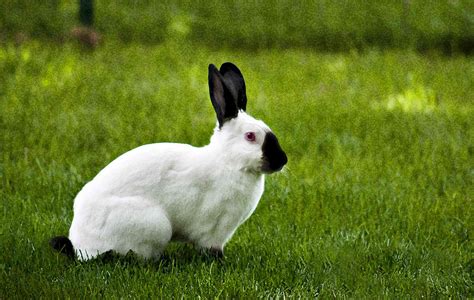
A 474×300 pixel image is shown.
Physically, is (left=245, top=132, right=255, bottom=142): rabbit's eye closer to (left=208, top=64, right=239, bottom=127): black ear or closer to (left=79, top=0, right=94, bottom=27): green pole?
(left=208, top=64, right=239, bottom=127): black ear

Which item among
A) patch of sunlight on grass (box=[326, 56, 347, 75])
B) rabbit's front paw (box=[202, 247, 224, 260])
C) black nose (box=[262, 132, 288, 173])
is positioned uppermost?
black nose (box=[262, 132, 288, 173])

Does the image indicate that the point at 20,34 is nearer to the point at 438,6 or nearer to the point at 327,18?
the point at 327,18

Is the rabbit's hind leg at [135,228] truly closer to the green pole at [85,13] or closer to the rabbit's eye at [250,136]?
the rabbit's eye at [250,136]

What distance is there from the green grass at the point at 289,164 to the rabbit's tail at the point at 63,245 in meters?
0.04

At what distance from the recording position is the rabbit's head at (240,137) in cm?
369

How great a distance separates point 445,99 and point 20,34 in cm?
537

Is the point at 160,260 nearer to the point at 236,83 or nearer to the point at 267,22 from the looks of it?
the point at 236,83

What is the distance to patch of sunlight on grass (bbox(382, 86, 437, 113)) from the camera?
7715 millimetres

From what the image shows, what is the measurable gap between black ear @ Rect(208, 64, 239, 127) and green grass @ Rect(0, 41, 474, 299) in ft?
2.32

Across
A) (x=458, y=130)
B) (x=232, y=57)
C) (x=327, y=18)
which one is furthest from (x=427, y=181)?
(x=327, y=18)

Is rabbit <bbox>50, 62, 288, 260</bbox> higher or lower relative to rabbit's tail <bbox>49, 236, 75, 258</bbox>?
higher

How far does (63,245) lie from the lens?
12.7 feet

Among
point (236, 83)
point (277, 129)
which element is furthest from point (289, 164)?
point (236, 83)

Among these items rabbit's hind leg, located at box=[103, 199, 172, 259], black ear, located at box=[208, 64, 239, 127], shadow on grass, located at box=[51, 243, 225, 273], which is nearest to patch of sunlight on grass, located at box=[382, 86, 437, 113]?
shadow on grass, located at box=[51, 243, 225, 273]
